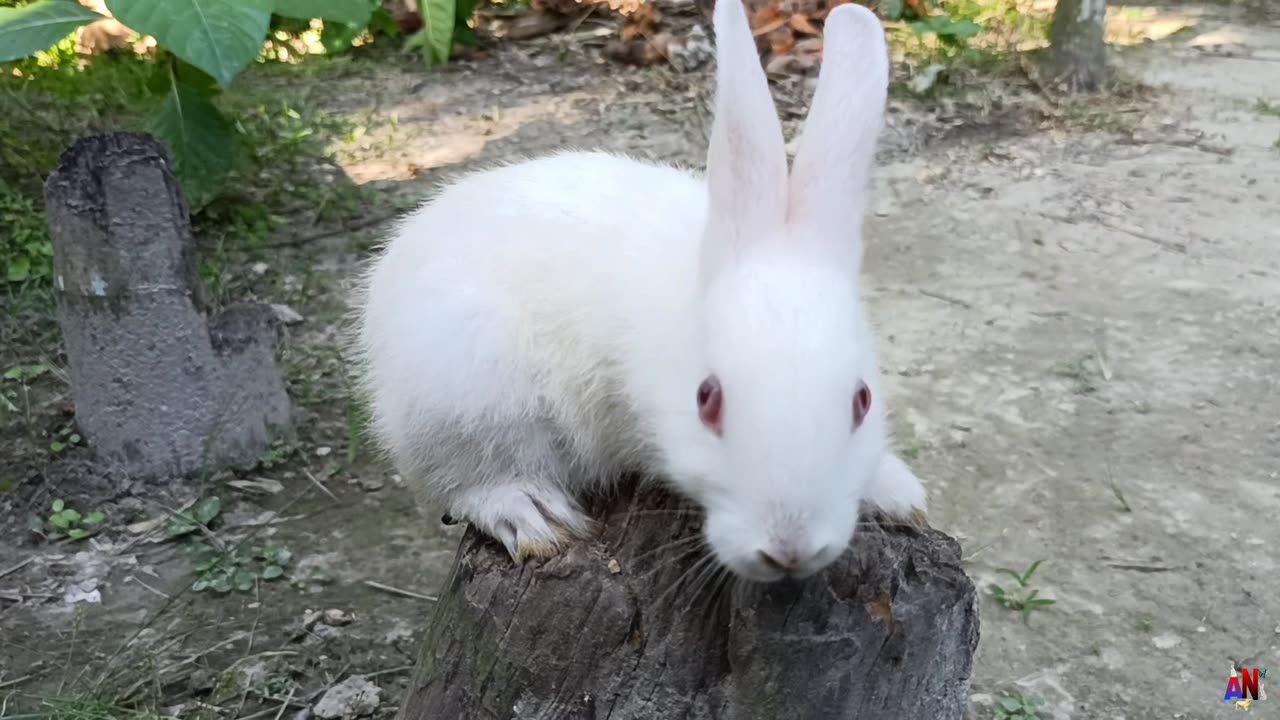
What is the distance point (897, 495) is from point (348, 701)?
1573mm

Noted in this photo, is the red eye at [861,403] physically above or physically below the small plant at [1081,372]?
above

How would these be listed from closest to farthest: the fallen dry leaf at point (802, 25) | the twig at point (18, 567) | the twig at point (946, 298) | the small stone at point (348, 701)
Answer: the small stone at point (348, 701) < the twig at point (18, 567) < the twig at point (946, 298) < the fallen dry leaf at point (802, 25)

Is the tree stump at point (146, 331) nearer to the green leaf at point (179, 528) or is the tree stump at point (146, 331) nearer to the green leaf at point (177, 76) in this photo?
the green leaf at point (179, 528)

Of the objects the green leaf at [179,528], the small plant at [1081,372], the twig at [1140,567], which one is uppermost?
the green leaf at [179,528]

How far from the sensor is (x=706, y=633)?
1845mm

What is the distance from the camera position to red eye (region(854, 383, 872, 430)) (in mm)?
1649

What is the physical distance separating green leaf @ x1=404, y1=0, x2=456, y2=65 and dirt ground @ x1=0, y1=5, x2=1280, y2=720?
0.18m

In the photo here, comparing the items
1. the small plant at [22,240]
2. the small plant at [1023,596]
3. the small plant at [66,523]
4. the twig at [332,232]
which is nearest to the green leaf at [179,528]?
the small plant at [66,523]

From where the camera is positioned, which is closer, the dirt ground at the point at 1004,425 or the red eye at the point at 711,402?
the red eye at the point at 711,402

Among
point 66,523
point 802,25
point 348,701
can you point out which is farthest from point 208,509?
point 802,25

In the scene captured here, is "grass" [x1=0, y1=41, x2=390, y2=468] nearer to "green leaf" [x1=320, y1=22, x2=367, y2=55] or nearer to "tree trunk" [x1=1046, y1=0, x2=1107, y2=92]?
"green leaf" [x1=320, y1=22, x2=367, y2=55]

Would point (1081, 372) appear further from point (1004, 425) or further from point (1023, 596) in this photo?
point (1023, 596)

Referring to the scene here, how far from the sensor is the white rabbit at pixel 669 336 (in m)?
1.56

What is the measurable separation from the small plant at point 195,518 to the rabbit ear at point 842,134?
96.7 inches
